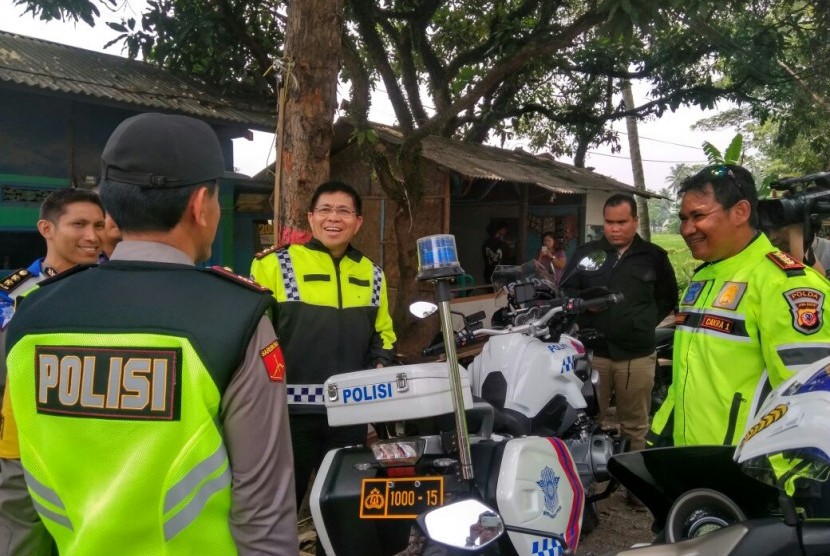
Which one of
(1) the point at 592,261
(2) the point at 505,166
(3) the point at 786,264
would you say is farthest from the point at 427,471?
(2) the point at 505,166

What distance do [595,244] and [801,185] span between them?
150 centimetres

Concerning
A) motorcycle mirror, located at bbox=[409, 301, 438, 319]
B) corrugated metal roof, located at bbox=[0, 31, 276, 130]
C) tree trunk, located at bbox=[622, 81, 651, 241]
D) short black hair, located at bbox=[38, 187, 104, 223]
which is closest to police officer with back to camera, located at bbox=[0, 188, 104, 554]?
short black hair, located at bbox=[38, 187, 104, 223]

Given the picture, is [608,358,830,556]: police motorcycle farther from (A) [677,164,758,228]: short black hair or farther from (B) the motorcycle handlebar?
(B) the motorcycle handlebar

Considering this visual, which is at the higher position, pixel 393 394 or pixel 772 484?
pixel 393 394

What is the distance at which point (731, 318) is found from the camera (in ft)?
6.72

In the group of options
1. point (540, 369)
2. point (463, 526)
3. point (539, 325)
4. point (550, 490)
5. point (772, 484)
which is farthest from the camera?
point (539, 325)

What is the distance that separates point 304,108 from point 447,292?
2067 mm

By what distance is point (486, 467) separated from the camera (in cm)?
203

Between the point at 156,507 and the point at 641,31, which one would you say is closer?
the point at 156,507

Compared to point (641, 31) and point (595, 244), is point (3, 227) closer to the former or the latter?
point (595, 244)

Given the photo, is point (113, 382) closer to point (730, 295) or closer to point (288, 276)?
point (288, 276)

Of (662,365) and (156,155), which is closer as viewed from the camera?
(156,155)

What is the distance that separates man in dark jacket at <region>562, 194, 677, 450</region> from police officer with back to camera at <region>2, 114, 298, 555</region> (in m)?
3.04

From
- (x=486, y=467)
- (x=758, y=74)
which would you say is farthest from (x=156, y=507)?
(x=758, y=74)
